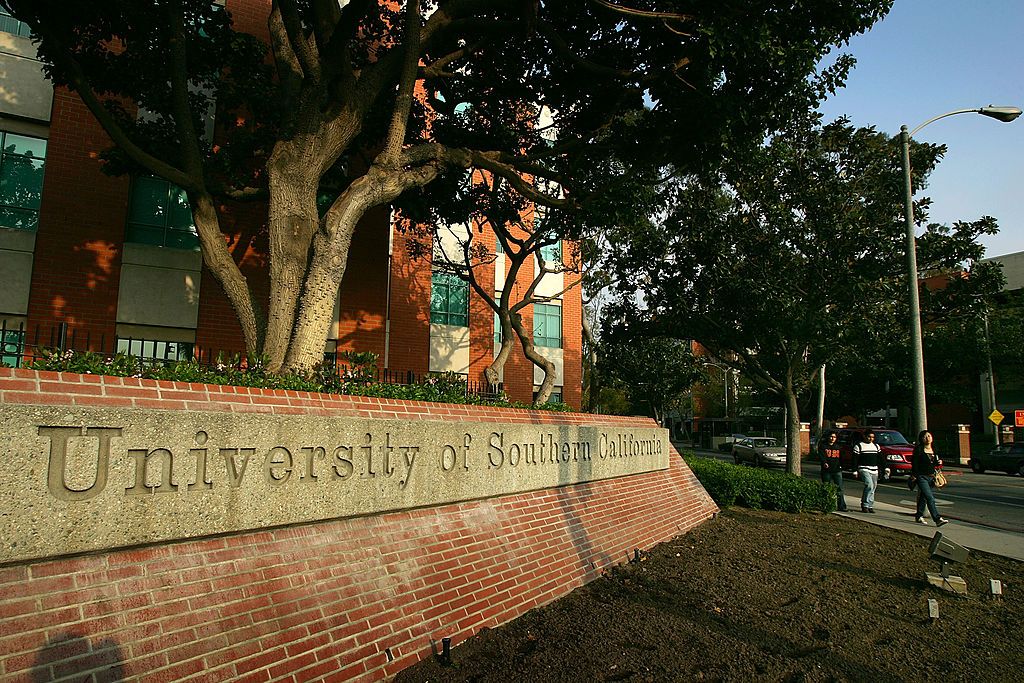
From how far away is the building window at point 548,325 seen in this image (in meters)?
22.0

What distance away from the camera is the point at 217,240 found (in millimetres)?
8539

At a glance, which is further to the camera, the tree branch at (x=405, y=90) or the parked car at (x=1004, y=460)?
the parked car at (x=1004, y=460)

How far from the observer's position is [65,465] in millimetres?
3736

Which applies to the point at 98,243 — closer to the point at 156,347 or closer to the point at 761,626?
the point at 156,347

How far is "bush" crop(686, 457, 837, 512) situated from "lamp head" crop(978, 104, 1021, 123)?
765 centimetres

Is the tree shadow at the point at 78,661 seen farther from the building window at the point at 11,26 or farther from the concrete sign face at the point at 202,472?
the building window at the point at 11,26

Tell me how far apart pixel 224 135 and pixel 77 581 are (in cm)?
1335

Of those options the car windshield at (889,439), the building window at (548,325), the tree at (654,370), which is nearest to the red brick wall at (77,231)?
the building window at (548,325)

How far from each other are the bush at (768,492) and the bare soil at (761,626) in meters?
4.38

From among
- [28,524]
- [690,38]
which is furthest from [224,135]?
[28,524]

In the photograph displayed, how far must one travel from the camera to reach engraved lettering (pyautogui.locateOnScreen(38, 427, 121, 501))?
368cm

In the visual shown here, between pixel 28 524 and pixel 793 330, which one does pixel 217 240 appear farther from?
pixel 793 330

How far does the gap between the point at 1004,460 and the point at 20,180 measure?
35349 millimetres

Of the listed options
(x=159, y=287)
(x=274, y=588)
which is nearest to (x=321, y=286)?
(x=274, y=588)
